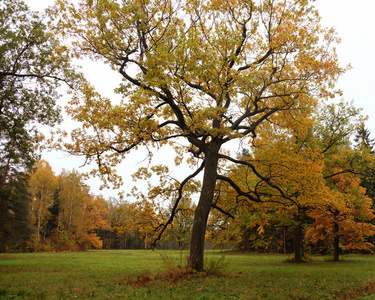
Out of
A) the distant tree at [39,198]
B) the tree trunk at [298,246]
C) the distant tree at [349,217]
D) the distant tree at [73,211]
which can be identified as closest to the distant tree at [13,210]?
the distant tree at [39,198]

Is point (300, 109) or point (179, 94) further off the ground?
point (300, 109)

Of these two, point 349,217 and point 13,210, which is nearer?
point 349,217

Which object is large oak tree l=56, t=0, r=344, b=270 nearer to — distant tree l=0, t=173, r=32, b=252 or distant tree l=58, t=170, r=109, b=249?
distant tree l=0, t=173, r=32, b=252

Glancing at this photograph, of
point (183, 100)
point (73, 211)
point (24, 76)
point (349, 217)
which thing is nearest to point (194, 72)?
point (183, 100)

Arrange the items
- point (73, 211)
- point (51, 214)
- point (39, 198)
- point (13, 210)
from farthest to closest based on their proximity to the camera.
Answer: point (73, 211) → point (51, 214) → point (39, 198) → point (13, 210)

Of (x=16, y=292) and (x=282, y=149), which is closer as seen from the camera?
(x=16, y=292)

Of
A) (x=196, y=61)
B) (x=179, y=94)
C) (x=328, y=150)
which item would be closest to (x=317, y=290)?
(x=179, y=94)

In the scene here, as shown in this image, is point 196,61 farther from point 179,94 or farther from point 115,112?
point 115,112

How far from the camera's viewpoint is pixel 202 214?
10.8 meters

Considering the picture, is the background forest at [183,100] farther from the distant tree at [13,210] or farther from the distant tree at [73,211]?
the distant tree at [73,211]

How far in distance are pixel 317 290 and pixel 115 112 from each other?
26.7 feet

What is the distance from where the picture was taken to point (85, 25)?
32.9 feet

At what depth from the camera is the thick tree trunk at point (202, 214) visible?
409 inches

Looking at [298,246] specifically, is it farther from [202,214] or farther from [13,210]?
[13,210]
